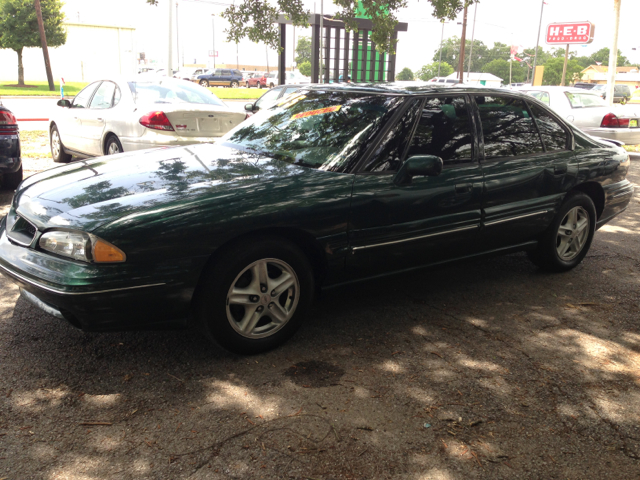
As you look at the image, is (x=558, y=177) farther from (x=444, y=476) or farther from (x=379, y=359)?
(x=444, y=476)

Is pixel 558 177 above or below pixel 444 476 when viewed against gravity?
above

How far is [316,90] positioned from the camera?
4.58m

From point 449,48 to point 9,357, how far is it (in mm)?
124605

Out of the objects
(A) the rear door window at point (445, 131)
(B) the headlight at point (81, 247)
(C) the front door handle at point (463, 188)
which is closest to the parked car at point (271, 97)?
(A) the rear door window at point (445, 131)

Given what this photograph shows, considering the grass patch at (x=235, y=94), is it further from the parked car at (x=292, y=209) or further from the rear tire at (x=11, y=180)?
the parked car at (x=292, y=209)

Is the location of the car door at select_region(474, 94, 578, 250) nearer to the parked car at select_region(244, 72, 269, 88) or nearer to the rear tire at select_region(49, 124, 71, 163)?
the rear tire at select_region(49, 124, 71, 163)

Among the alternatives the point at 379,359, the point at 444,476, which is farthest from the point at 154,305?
the point at 444,476

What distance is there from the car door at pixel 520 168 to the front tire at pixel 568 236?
0.15 metres

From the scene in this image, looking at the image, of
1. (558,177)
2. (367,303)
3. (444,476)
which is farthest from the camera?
(558,177)

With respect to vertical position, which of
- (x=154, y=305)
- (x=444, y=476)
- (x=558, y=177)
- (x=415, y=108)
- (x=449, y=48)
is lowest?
(x=444, y=476)

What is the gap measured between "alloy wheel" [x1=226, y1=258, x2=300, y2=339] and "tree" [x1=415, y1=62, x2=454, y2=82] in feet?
321

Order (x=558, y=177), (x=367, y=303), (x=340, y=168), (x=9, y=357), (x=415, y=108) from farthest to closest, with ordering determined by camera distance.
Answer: (x=558, y=177), (x=367, y=303), (x=415, y=108), (x=340, y=168), (x=9, y=357)

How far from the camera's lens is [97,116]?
8.62 m

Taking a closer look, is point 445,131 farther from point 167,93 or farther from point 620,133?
point 620,133
